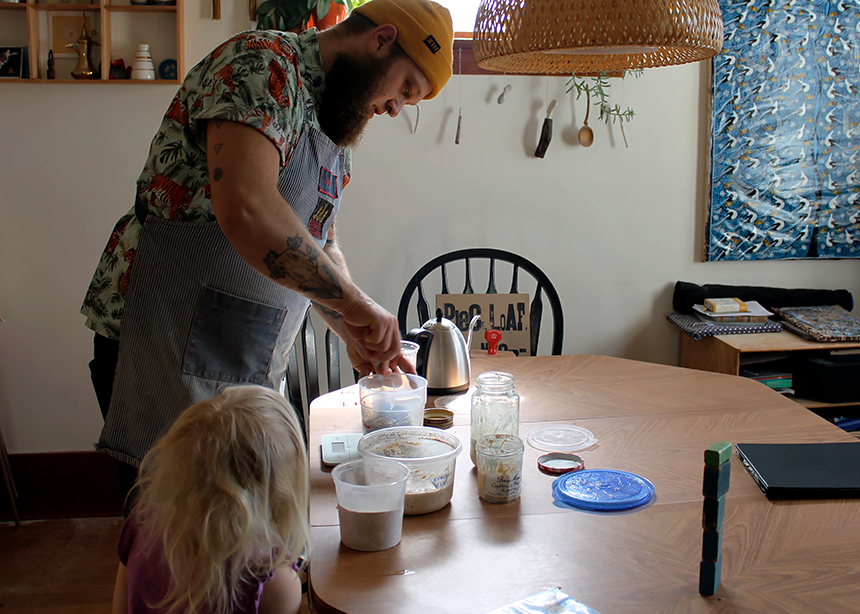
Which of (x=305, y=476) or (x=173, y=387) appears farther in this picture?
(x=173, y=387)

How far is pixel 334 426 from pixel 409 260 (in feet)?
4.86

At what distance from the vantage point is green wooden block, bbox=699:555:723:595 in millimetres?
834

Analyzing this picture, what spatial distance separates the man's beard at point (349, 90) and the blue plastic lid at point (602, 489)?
2.62ft

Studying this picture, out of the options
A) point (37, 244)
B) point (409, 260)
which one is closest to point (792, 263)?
point (409, 260)

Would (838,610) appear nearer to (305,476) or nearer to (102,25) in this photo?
(305,476)

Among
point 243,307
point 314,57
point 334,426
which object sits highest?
point 314,57

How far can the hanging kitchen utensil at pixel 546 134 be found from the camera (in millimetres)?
2820

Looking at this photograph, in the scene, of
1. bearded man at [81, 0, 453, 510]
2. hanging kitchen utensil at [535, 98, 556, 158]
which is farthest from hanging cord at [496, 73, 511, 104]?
bearded man at [81, 0, 453, 510]

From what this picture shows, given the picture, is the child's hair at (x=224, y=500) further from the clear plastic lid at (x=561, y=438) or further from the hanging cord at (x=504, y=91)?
the hanging cord at (x=504, y=91)

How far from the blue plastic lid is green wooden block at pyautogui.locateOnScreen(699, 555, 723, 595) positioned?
0.23 m

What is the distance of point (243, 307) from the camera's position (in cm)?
133

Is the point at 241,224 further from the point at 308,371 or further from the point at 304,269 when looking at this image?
the point at 308,371

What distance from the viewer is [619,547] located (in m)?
0.96

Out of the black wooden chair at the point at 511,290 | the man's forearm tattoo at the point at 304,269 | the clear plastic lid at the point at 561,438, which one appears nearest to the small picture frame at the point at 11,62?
Result: the black wooden chair at the point at 511,290
